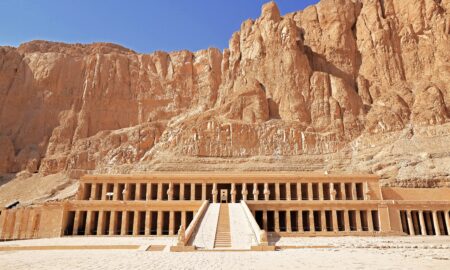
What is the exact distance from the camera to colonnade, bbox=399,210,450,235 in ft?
133

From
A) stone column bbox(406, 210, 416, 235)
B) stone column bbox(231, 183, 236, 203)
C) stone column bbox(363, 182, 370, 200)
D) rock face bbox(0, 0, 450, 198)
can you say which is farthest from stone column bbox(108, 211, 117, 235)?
stone column bbox(406, 210, 416, 235)

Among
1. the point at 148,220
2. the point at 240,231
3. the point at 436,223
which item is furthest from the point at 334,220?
the point at 148,220

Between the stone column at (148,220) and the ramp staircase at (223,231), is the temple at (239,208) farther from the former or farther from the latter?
the ramp staircase at (223,231)

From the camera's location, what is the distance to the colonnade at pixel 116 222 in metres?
40.4

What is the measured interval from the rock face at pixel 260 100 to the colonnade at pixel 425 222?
9352mm

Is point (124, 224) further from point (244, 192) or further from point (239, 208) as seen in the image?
point (244, 192)

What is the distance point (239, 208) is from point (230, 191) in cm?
1208

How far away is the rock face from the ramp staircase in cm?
2899

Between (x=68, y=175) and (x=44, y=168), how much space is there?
23.7 feet

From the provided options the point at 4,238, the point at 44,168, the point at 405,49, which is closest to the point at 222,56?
the point at 405,49

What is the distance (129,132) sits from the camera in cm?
8075

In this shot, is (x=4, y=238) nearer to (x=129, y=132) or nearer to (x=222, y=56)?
(x=129, y=132)

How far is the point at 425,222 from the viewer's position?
4234 centimetres

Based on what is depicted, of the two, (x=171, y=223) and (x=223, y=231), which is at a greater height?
(x=223, y=231)
